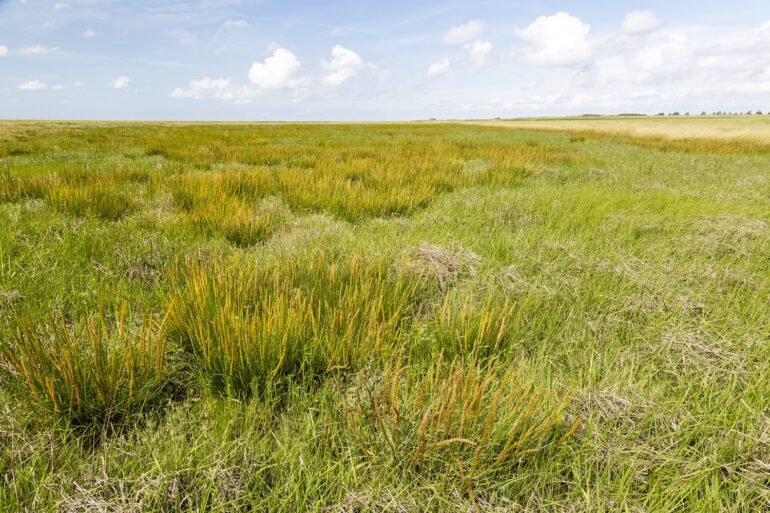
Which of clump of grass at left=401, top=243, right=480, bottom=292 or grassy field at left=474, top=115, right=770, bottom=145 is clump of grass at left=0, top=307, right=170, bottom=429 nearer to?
clump of grass at left=401, top=243, right=480, bottom=292

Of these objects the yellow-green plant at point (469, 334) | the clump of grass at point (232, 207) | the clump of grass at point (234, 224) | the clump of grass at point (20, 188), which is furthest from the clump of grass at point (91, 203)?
the yellow-green plant at point (469, 334)

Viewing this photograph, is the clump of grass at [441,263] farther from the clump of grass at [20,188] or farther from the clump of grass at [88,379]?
the clump of grass at [20,188]

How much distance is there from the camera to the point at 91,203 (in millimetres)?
3439

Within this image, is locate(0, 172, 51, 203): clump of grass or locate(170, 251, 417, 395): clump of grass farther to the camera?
locate(0, 172, 51, 203): clump of grass

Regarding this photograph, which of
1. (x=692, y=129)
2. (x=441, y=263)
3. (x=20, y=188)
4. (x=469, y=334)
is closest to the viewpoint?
(x=469, y=334)

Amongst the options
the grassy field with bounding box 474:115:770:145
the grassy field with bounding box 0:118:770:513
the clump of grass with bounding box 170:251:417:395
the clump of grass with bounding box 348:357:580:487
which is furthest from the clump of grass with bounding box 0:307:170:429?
the grassy field with bounding box 474:115:770:145

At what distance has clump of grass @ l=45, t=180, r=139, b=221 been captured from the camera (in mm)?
3371

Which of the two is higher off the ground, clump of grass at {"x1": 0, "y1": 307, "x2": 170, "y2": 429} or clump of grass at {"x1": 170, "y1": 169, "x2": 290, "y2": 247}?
clump of grass at {"x1": 170, "y1": 169, "x2": 290, "y2": 247}

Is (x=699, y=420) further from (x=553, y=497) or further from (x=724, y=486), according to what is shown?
(x=553, y=497)

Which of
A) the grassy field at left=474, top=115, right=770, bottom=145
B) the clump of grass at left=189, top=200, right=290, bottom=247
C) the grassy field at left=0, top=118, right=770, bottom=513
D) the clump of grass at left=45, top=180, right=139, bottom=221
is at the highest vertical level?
the grassy field at left=474, top=115, right=770, bottom=145

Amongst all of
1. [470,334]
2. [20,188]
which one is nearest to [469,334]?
[470,334]

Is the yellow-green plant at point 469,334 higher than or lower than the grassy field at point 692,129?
lower

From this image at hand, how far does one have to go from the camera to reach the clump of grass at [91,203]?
337cm

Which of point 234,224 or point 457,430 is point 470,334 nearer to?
point 457,430
